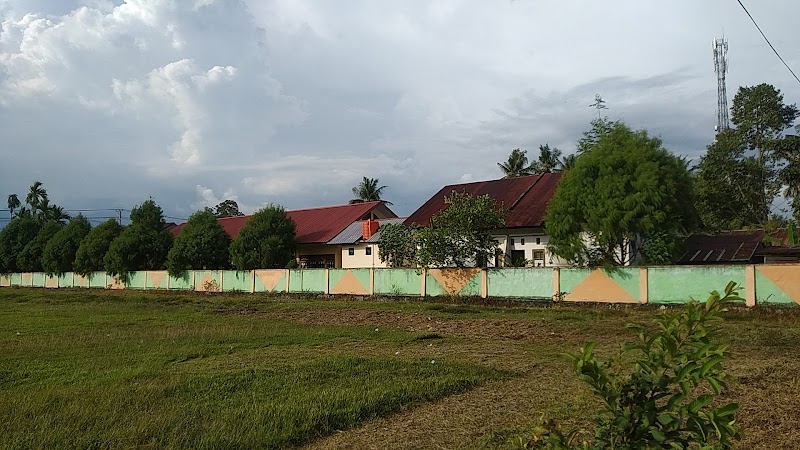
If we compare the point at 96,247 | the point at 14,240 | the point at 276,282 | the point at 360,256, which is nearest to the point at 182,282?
the point at 276,282

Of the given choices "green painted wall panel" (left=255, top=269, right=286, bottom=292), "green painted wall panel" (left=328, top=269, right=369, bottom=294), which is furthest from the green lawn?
"green painted wall panel" (left=255, top=269, right=286, bottom=292)

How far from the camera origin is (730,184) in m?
38.1

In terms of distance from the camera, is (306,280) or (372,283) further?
(306,280)

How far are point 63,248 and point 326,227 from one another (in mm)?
19901

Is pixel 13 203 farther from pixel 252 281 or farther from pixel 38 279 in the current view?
pixel 252 281

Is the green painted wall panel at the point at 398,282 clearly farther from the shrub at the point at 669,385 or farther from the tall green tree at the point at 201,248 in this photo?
the shrub at the point at 669,385

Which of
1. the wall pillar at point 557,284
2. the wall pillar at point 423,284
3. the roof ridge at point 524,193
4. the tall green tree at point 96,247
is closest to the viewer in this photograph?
the wall pillar at point 557,284

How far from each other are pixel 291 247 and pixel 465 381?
27.0 m

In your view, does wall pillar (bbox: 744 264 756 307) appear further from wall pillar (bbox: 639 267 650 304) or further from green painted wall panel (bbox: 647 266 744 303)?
wall pillar (bbox: 639 267 650 304)

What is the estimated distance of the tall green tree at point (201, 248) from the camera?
113ft

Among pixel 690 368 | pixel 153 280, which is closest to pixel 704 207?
pixel 153 280

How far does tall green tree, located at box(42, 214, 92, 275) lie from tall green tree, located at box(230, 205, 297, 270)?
688 inches

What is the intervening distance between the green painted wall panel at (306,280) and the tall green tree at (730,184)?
2375cm

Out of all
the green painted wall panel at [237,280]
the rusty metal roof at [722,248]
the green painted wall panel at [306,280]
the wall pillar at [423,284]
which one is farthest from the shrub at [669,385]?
the green painted wall panel at [237,280]
